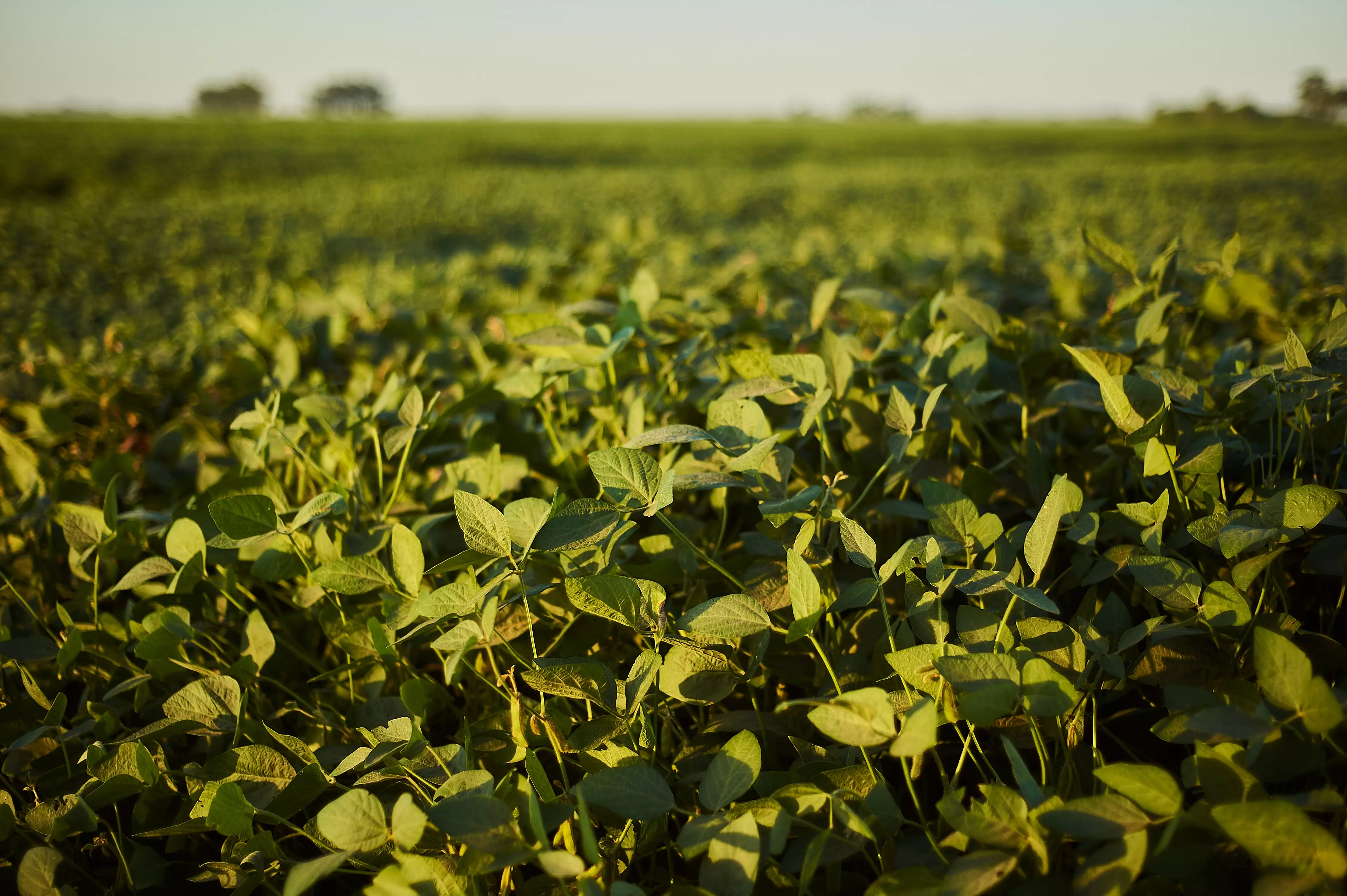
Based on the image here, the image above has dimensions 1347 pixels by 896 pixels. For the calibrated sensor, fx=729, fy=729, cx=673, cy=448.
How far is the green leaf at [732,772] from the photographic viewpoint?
0.65 metres

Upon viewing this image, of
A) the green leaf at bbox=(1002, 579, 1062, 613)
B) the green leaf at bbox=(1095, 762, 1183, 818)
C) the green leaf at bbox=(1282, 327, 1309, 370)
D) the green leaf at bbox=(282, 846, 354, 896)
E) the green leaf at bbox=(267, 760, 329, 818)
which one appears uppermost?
the green leaf at bbox=(1282, 327, 1309, 370)

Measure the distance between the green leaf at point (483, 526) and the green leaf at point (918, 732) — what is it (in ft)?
1.28

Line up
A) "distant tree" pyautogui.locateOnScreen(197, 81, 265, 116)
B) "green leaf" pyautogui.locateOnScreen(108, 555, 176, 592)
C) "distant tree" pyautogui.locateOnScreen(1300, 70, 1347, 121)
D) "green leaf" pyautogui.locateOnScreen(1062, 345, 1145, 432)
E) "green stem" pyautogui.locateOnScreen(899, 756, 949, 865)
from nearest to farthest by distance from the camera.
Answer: "green stem" pyautogui.locateOnScreen(899, 756, 949, 865) < "green leaf" pyautogui.locateOnScreen(1062, 345, 1145, 432) < "green leaf" pyautogui.locateOnScreen(108, 555, 176, 592) < "distant tree" pyautogui.locateOnScreen(1300, 70, 1347, 121) < "distant tree" pyautogui.locateOnScreen(197, 81, 265, 116)

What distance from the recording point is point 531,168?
23344 millimetres

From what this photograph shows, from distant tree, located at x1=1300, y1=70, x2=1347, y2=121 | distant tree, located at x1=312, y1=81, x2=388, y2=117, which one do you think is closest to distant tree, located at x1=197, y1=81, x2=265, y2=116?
distant tree, located at x1=312, y1=81, x2=388, y2=117

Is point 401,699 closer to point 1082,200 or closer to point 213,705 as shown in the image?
point 213,705

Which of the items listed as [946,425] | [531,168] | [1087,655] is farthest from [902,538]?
[531,168]

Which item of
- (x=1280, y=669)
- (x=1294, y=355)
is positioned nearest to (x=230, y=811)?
(x=1280, y=669)

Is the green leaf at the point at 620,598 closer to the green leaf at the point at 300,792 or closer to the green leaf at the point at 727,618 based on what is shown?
the green leaf at the point at 727,618

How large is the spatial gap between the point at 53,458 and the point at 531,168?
23.7 m

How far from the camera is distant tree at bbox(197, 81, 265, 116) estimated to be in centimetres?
7200

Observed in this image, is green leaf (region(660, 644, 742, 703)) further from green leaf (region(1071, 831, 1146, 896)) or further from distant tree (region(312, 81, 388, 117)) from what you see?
distant tree (region(312, 81, 388, 117))

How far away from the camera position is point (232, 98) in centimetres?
7238

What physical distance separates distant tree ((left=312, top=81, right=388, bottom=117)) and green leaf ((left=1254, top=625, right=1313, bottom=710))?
84.5 m
